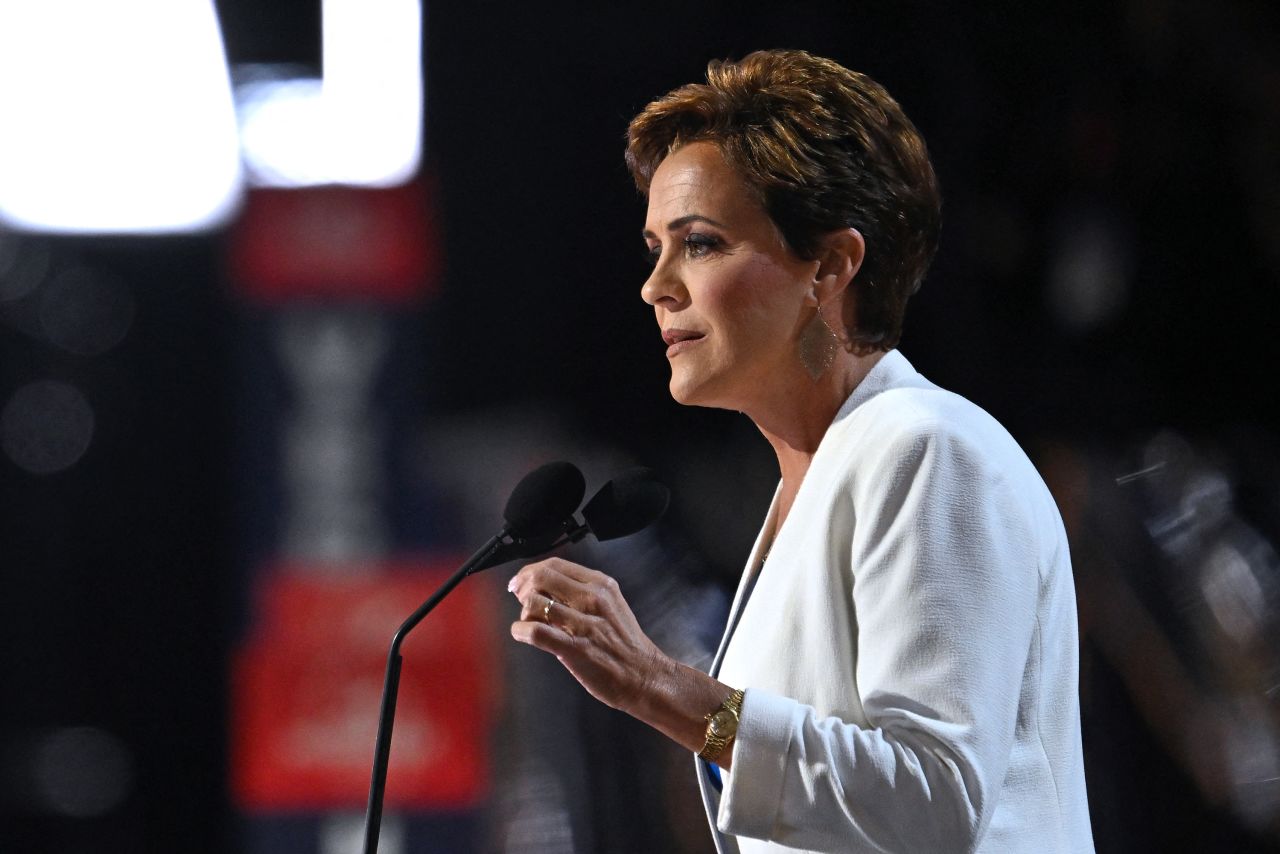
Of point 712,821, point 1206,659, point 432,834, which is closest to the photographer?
point 712,821

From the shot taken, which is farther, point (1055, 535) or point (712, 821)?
point (712, 821)

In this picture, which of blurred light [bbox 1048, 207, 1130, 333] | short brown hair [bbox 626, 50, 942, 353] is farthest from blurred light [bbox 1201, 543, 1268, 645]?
short brown hair [bbox 626, 50, 942, 353]

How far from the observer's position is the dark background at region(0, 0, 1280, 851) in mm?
1928

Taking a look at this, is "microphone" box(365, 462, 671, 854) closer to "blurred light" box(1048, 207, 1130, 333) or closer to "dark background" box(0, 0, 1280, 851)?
"dark background" box(0, 0, 1280, 851)

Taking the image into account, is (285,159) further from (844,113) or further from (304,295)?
(844,113)

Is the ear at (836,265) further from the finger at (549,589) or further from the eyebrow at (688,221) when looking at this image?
the finger at (549,589)

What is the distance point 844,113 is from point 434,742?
1.40 m

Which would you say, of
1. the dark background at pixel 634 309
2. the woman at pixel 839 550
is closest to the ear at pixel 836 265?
the woman at pixel 839 550

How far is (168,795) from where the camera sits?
2064mm

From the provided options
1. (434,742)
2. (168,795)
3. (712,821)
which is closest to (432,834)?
(434,742)

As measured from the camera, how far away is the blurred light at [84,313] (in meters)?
2.13

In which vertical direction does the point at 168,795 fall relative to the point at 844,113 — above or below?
below

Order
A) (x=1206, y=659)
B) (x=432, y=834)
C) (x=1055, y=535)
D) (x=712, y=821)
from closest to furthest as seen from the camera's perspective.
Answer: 1. (x=1055, y=535)
2. (x=712, y=821)
3. (x=1206, y=659)
4. (x=432, y=834)

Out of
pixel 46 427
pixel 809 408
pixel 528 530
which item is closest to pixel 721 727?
pixel 528 530
